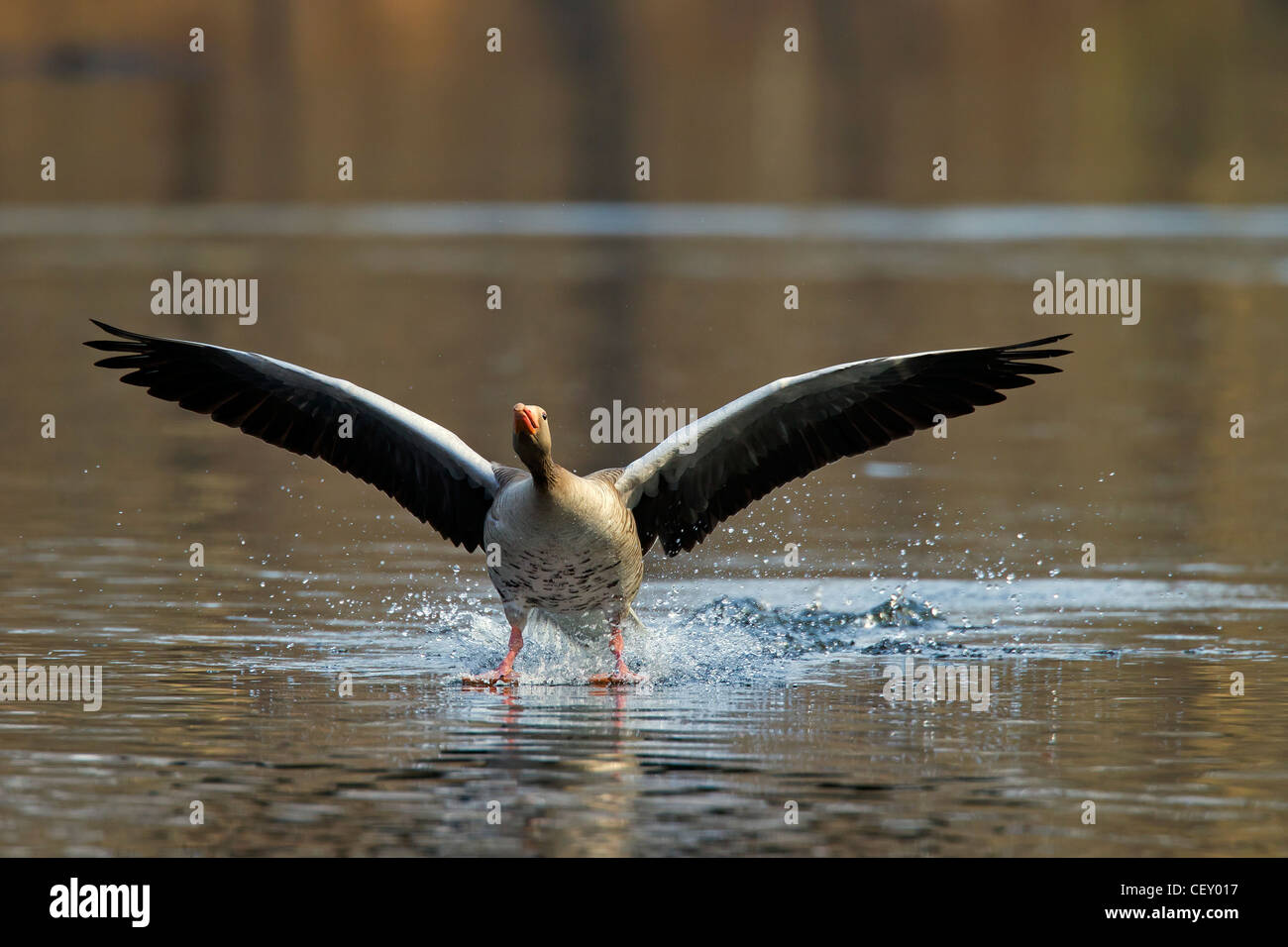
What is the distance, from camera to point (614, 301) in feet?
113

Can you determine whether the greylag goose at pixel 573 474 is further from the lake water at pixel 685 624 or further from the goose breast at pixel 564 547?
the lake water at pixel 685 624

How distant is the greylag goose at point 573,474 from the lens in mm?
12586

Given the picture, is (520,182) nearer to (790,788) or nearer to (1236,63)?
(790,788)

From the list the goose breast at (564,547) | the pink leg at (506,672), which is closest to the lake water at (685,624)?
the pink leg at (506,672)

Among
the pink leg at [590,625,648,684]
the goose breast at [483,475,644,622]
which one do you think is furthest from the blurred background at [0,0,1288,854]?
the goose breast at [483,475,644,622]

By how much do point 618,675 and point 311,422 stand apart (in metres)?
2.63

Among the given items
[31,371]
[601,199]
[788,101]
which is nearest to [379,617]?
[31,371]

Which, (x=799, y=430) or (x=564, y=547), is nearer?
(x=564, y=547)

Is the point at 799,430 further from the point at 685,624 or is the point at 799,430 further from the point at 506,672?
the point at 506,672

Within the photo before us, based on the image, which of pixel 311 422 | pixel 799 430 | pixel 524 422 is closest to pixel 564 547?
pixel 524 422

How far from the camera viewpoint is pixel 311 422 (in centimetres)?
1389

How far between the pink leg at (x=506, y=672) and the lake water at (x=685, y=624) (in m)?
0.17

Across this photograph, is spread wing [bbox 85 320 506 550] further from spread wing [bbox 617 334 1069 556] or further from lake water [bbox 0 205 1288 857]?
spread wing [bbox 617 334 1069 556]
